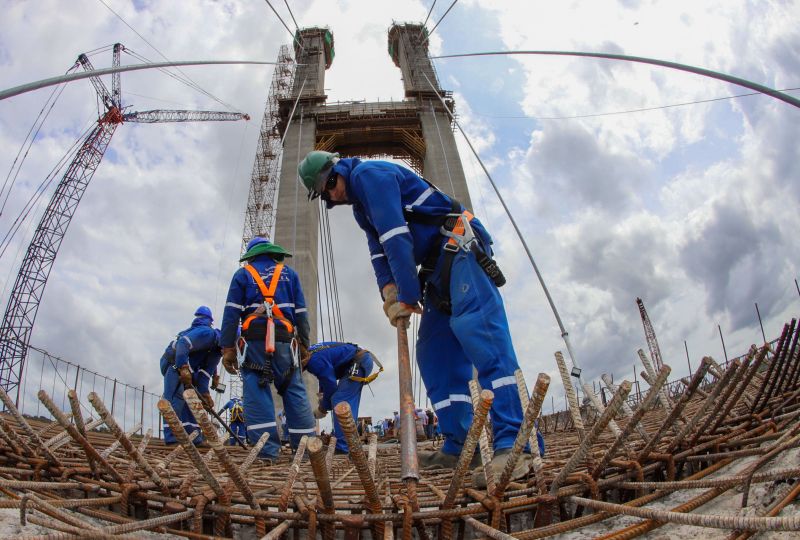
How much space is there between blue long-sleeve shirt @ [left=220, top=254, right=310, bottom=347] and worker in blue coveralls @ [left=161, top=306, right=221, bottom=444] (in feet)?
4.13

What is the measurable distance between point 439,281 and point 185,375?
3.54 meters

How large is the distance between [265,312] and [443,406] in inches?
78.5

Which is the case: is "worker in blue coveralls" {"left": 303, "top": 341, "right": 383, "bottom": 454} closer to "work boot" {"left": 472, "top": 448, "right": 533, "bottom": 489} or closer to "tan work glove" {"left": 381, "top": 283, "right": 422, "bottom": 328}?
"tan work glove" {"left": 381, "top": 283, "right": 422, "bottom": 328}

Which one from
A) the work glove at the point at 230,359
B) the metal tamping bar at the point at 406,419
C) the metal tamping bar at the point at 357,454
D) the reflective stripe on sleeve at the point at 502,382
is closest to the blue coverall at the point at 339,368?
the work glove at the point at 230,359

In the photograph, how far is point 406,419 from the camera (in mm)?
1671

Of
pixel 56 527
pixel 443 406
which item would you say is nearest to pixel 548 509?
pixel 56 527

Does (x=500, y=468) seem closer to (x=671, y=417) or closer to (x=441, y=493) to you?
(x=441, y=493)

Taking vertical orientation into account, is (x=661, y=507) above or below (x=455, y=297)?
below

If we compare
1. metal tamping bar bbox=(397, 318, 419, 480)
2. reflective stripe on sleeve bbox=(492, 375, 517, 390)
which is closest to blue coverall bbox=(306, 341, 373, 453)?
metal tamping bar bbox=(397, 318, 419, 480)

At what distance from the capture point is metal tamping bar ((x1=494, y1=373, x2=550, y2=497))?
1210mm

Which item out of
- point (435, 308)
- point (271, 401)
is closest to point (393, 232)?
point (435, 308)

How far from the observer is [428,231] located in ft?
9.07

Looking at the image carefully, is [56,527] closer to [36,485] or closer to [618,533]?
[36,485]

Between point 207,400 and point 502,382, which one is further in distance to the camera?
point 207,400
